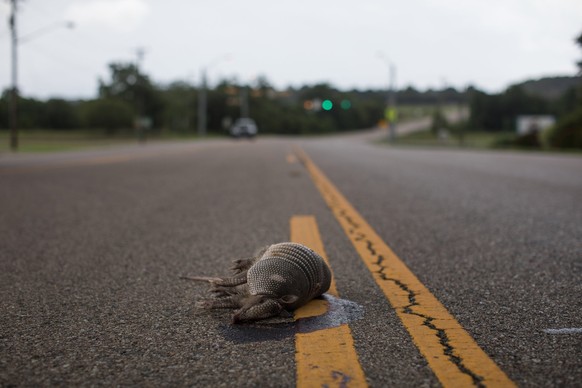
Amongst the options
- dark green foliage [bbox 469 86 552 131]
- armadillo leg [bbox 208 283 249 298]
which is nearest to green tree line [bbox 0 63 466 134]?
dark green foliage [bbox 469 86 552 131]

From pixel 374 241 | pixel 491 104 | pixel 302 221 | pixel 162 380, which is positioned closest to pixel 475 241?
pixel 374 241

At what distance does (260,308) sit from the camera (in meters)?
2.61

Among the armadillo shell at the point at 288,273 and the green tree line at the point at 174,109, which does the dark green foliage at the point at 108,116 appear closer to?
the green tree line at the point at 174,109

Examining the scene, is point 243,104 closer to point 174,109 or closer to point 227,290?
point 174,109

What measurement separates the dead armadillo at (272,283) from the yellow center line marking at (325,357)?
0.44ft

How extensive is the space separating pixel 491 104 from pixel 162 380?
11576cm

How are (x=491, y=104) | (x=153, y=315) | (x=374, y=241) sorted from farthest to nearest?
(x=491, y=104) < (x=374, y=241) < (x=153, y=315)

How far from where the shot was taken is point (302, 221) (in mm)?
5824

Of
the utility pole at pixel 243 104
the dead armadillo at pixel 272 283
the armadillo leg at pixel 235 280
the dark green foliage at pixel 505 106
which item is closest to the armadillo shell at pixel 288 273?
the dead armadillo at pixel 272 283

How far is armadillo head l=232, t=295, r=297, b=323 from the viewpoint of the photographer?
8.58 feet

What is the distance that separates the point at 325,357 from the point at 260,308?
425mm

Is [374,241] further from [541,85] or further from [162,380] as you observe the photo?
[541,85]

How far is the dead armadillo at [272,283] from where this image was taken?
2.63 meters

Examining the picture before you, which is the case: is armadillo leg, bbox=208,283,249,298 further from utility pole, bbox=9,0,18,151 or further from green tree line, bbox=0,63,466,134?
green tree line, bbox=0,63,466,134
